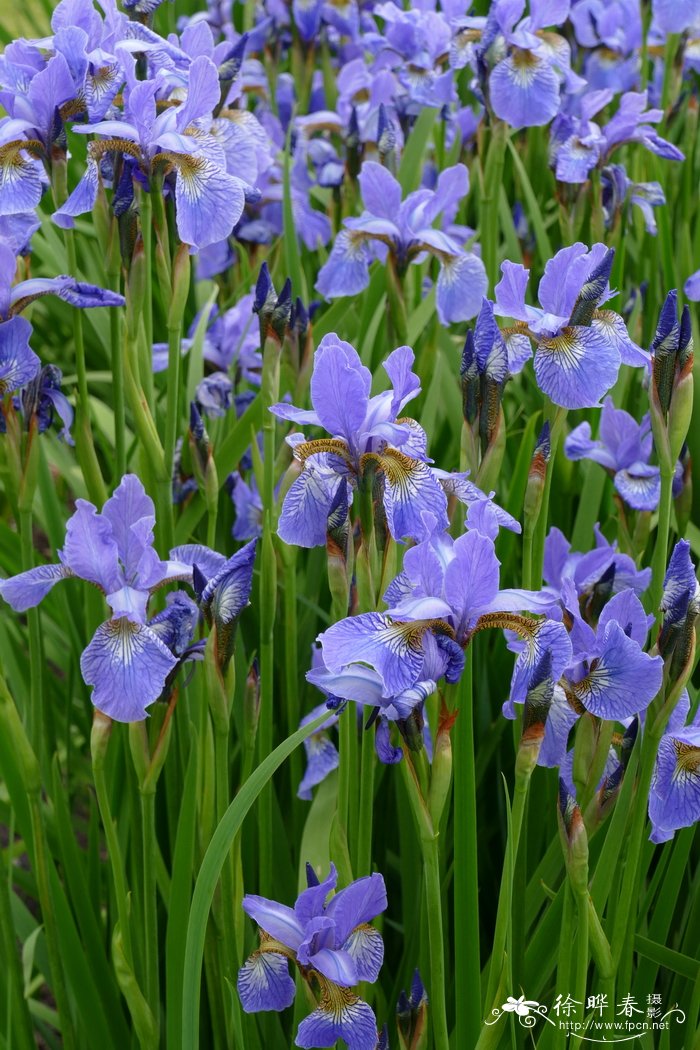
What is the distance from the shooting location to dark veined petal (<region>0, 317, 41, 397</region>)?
166cm

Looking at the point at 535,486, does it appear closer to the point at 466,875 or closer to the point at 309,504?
the point at 309,504

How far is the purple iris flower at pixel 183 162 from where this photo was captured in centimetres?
165

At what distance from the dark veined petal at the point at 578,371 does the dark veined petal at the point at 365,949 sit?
706 mm

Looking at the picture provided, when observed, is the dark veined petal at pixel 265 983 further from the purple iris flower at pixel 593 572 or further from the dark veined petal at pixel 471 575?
the purple iris flower at pixel 593 572

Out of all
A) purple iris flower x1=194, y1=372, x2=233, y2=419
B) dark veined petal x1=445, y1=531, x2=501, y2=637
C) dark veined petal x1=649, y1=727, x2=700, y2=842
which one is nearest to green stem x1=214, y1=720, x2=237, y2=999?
dark veined petal x1=445, y1=531, x2=501, y2=637

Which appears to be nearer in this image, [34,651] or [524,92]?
[34,651]

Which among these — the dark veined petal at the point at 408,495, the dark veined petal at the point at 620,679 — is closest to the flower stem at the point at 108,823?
the dark veined petal at the point at 408,495

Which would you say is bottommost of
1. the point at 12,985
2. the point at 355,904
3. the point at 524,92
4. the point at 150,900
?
the point at 12,985

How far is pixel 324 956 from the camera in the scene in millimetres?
1329

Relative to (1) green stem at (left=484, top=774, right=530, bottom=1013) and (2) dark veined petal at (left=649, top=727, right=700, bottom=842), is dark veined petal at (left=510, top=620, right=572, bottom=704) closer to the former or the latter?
(1) green stem at (left=484, top=774, right=530, bottom=1013)

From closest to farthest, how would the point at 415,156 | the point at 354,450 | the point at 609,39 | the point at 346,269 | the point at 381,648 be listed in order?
the point at 381,648
the point at 354,450
the point at 346,269
the point at 415,156
the point at 609,39

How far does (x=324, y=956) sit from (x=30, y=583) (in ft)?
1.98

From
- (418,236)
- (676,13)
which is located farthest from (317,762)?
(676,13)

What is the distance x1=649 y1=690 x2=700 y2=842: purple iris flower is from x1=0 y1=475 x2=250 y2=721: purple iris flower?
60 centimetres
